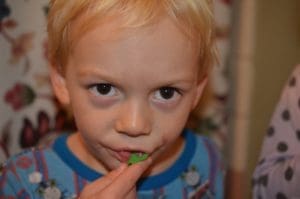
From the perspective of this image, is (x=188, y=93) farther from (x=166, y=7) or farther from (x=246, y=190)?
(x=246, y=190)

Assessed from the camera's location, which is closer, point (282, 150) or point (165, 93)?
point (165, 93)

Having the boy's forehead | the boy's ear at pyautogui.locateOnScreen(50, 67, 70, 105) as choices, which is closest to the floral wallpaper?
the boy's ear at pyautogui.locateOnScreen(50, 67, 70, 105)

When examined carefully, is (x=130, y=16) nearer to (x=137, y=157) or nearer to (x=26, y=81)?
(x=137, y=157)

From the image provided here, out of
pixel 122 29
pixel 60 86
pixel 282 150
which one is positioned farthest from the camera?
pixel 282 150

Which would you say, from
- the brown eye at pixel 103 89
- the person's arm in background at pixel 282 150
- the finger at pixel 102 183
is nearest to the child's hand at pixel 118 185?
the finger at pixel 102 183

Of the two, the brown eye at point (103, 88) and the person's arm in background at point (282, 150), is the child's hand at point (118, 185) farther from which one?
the person's arm in background at point (282, 150)

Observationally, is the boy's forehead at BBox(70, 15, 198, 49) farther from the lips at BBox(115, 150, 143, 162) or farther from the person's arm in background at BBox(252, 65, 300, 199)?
the person's arm in background at BBox(252, 65, 300, 199)

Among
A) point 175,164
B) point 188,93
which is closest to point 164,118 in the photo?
point 188,93

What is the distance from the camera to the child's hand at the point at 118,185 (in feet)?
2.09

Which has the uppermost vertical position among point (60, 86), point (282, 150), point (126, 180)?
point (60, 86)

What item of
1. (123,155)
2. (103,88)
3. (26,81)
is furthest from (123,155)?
(26,81)

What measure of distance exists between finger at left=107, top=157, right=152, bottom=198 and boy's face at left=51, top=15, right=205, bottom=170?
2 cm

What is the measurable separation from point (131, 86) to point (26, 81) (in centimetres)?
36

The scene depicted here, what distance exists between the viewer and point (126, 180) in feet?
2.14
